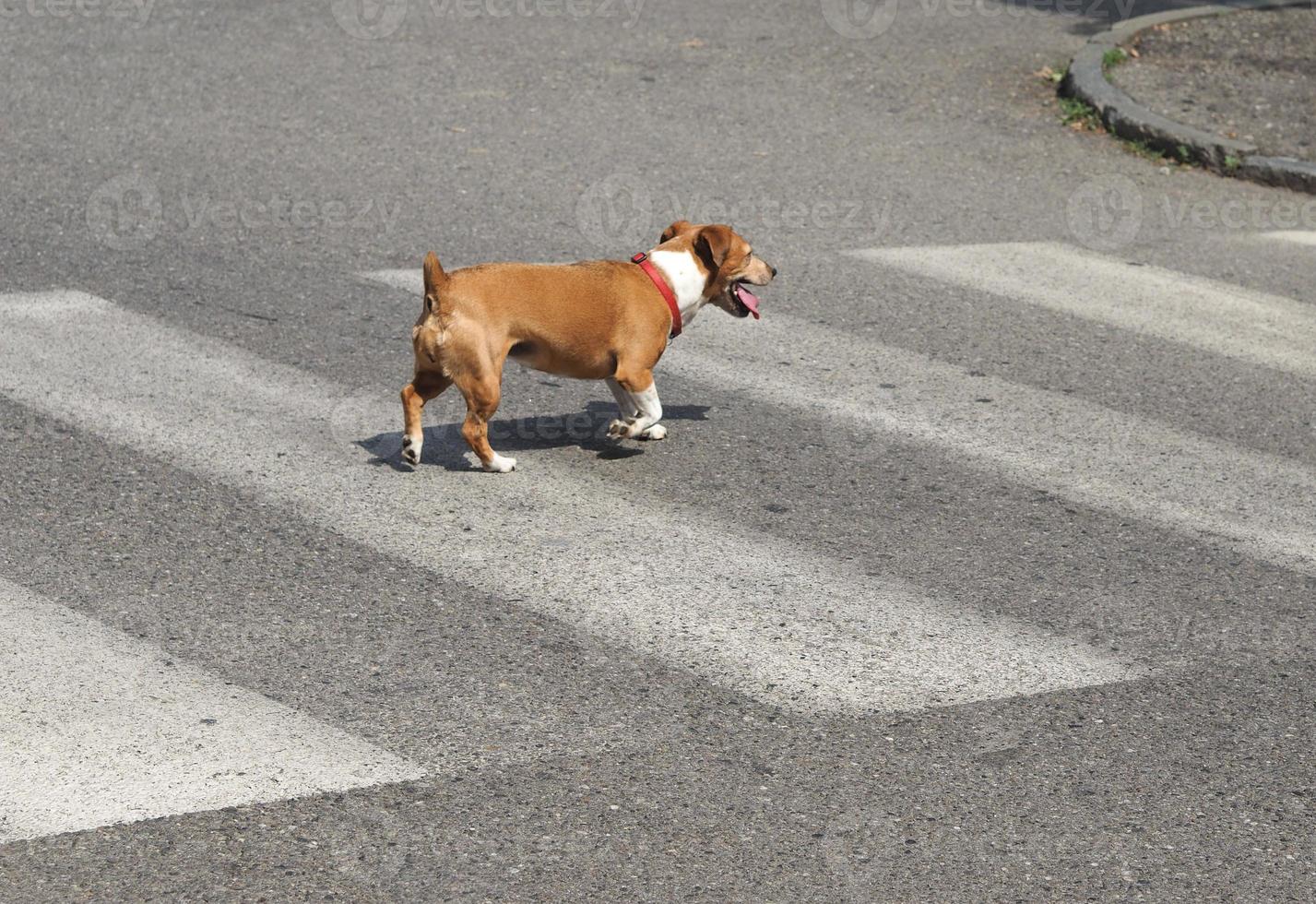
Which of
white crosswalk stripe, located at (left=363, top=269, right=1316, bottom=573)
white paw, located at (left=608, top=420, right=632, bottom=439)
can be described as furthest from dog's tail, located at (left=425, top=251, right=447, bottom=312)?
white crosswalk stripe, located at (left=363, top=269, right=1316, bottom=573)

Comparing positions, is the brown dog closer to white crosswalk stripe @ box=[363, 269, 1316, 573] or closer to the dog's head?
the dog's head

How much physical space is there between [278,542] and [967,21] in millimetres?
9024

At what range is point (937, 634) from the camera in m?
4.67

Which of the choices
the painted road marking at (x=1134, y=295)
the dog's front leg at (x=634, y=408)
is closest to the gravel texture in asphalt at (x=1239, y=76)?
the painted road marking at (x=1134, y=295)

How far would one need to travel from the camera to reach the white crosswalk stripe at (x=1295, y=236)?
8914mm

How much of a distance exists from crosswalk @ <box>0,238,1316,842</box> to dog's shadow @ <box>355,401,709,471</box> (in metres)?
0.03

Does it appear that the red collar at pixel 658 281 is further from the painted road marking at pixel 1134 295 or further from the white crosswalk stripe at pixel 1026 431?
the painted road marking at pixel 1134 295

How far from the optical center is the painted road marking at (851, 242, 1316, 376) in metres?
7.35

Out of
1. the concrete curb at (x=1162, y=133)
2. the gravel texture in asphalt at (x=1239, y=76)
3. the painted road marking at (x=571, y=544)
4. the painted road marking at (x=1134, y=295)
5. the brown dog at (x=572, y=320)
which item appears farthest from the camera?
the gravel texture in asphalt at (x=1239, y=76)

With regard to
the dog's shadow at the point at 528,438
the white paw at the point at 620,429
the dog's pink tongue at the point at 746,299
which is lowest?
the dog's shadow at the point at 528,438

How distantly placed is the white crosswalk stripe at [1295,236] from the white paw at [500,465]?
16.2 ft

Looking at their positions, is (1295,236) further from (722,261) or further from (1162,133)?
(722,261)

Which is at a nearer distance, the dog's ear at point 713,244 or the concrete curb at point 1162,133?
the dog's ear at point 713,244

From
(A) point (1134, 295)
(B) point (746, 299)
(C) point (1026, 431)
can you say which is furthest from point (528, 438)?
(A) point (1134, 295)
